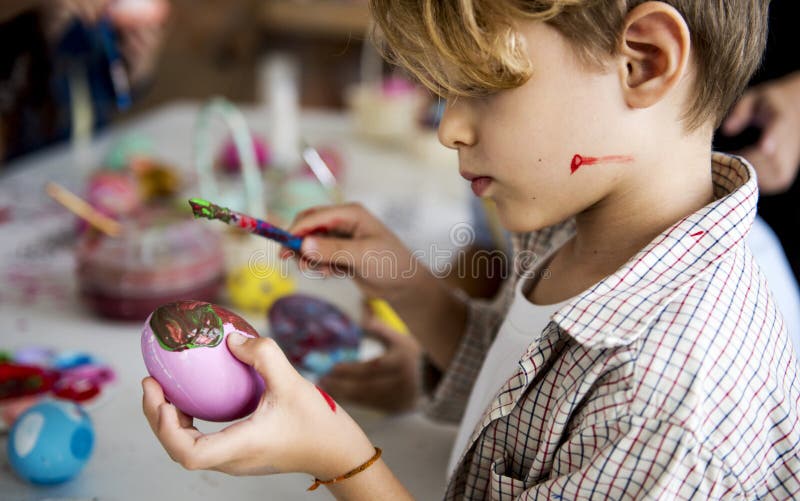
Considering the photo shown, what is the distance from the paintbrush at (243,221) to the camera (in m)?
0.69

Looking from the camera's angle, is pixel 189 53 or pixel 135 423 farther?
pixel 189 53

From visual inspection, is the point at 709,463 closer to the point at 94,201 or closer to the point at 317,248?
the point at 317,248

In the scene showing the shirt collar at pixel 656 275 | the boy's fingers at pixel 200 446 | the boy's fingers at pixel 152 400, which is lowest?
the boy's fingers at pixel 152 400

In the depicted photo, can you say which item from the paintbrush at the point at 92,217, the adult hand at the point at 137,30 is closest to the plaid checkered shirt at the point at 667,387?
the paintbrush at the point at 92,217

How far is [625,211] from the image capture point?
640 mm

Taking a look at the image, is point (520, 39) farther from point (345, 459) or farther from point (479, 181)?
point (345, 459)

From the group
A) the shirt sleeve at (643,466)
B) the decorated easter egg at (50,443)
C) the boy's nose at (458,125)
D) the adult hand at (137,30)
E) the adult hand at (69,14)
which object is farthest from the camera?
the adult hand at (137,30)

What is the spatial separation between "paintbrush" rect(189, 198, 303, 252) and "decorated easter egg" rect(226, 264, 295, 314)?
31cm

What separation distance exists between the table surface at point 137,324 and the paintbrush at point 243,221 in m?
0.22

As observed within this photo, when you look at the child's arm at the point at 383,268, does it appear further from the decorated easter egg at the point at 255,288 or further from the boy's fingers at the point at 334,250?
the decorated easter egg at the point at 255,288

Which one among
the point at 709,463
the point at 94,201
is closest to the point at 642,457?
the point at 709,463

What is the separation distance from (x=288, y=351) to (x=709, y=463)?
1.65ft

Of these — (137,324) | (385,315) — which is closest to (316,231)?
(385,315)

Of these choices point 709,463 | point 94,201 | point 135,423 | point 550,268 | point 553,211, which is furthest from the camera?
point 94,201
